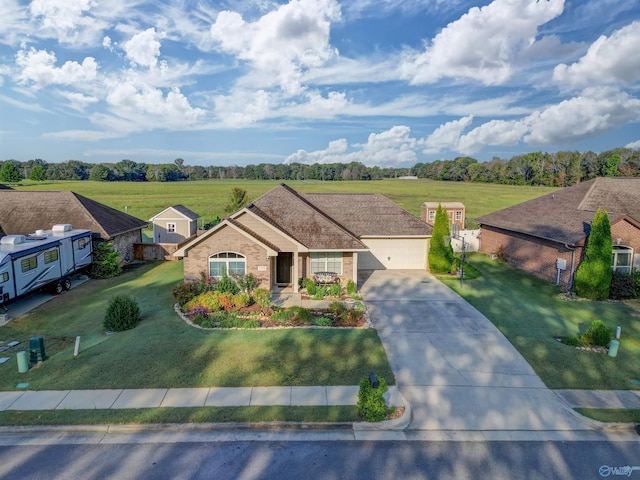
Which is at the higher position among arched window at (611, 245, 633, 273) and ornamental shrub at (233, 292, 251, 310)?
arched window at (611, 245, 633, 273)

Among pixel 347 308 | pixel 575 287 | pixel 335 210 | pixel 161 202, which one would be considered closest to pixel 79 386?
pixel 347 308

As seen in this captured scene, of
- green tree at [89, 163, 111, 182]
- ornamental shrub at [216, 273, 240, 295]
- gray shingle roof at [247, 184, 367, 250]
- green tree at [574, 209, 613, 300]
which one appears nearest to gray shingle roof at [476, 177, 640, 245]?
green tree at [574, 209, 613, 300]

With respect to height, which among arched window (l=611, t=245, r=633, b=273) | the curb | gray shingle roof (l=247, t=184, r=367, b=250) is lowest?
the curb

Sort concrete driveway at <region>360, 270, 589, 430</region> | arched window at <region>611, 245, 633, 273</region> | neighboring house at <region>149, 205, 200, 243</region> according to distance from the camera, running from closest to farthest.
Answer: concrete driveway at <region>360, 270, 589, 430</region> < arched window at <region>611, 245, 633, 273</region> < neighboring house at <region>149, 205, 200, 243</region>

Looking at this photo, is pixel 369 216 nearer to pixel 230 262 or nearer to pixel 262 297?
pixel 230 262

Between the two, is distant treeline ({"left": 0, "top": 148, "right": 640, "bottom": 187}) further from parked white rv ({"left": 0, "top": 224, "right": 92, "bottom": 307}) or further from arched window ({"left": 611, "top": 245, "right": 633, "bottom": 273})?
arched window ({"left": 611, "top": 245, "right": 633, "bottom": 273})

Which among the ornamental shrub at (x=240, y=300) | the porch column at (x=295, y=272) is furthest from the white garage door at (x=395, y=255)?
the ornamental shrub at (x=240, y=300)
